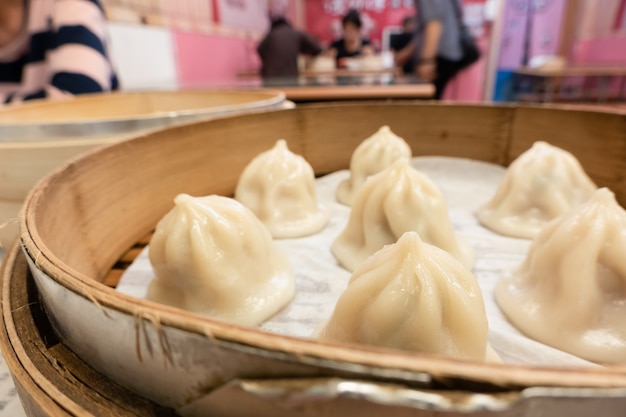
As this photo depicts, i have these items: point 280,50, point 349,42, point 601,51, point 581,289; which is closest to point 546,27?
point 601,51

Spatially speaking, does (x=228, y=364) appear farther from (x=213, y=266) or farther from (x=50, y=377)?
(x=213, y=266)

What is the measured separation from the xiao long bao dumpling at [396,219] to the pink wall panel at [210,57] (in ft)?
9.55

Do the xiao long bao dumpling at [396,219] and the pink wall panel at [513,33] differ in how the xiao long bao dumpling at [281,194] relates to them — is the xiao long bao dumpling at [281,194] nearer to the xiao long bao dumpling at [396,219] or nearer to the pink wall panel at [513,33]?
the xiao long bao dumpling at [396,219]

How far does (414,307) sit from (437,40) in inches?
152

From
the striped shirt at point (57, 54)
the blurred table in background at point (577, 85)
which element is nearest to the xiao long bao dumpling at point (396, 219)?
the striped shirt at point (57, 54)

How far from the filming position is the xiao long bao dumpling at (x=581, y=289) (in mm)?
1043

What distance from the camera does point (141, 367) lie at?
517 mm

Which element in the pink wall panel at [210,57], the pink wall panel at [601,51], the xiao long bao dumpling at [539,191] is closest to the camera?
the xiao long bao dumpling at [539,191]

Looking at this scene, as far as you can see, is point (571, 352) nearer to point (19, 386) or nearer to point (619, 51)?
point (19, 386)

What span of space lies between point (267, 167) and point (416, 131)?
33.2 inches

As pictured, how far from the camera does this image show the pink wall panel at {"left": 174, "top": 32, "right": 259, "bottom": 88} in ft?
16.1

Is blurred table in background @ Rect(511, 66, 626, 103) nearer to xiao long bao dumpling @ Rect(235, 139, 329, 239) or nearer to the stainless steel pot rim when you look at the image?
xiao long bao dumpling @ Rect(235, 139, 329, 239)

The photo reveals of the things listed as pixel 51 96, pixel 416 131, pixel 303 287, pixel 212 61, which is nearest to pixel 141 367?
pixel 303 287

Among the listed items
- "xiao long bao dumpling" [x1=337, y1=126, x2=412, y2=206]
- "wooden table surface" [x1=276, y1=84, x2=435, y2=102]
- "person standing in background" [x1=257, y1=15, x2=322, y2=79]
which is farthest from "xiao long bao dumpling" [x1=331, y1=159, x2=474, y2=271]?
"person standing in background" [x1=257, y1=15, x2=322, y2=79]
